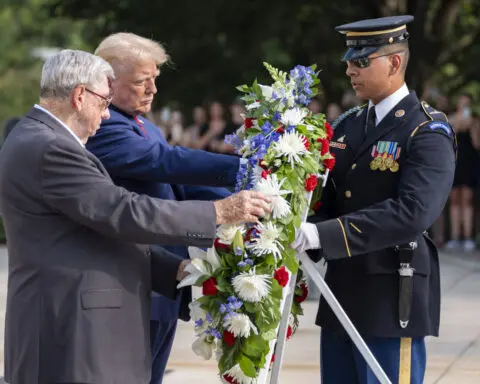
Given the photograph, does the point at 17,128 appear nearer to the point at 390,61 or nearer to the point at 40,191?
the point at 40,191

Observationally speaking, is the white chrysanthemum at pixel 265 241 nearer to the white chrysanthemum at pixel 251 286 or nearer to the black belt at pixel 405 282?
the white chrysanthemum at pixel 251 286

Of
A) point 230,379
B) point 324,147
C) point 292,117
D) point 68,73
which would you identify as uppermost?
point 68,73

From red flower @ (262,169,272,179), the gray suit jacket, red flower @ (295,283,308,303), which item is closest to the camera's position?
the gray suit jacket

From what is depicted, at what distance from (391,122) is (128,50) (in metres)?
1.16

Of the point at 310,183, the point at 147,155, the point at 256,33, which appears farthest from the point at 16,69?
the point at 310,183

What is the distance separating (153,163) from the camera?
4527 millimetres

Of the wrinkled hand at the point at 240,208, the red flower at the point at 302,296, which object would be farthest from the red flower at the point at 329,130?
the red flower at the point at 302,296

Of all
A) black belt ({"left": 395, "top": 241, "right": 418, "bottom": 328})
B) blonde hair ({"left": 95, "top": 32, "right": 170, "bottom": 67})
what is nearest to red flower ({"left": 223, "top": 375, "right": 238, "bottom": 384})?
black belt ({"left": 395, "top": 241, "right": 418, "bottom": 328})

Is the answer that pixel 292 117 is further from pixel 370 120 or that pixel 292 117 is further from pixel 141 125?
pixel 141 125

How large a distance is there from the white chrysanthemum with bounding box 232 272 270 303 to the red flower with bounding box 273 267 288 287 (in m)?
0.05

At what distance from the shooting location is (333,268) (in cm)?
449

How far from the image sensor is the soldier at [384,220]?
413 centimetres

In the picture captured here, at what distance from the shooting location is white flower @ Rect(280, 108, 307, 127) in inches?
162

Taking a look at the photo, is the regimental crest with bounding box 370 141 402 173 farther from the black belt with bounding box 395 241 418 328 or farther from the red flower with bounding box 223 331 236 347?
the red flower with bounding box 223 331 236 347
